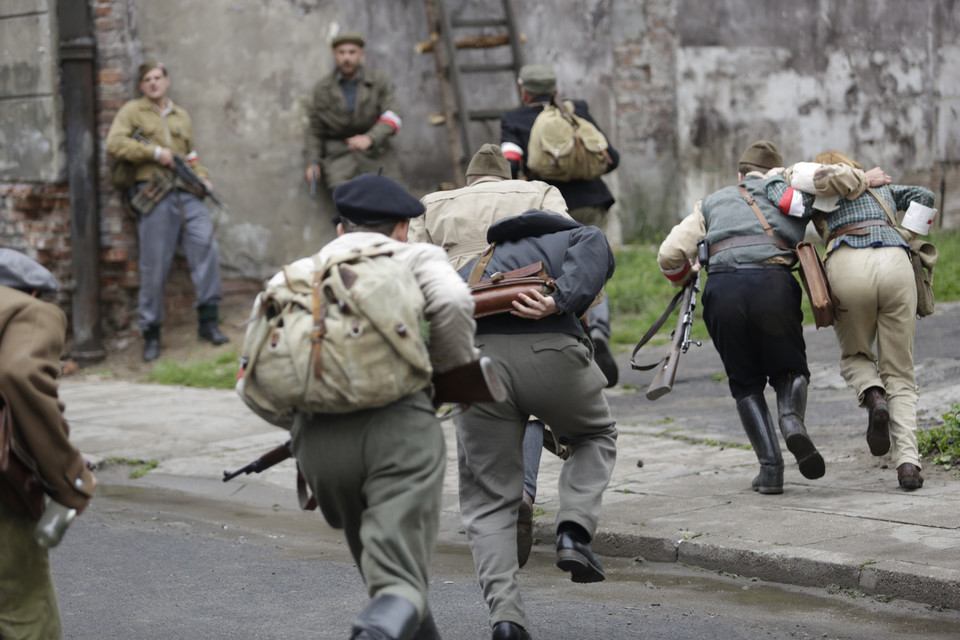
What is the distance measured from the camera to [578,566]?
498 centimetres

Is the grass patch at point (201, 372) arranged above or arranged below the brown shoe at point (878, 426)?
below

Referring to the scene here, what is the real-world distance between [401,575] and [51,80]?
9802 millimetres

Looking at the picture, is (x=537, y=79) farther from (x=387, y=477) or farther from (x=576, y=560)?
(x=387, y=477)

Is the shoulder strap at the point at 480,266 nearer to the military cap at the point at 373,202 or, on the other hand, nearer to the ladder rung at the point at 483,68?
the military cap at the point at 373,202

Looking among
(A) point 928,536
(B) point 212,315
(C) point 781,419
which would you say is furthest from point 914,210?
(B) point 212,315

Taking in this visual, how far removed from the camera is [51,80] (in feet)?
40.5

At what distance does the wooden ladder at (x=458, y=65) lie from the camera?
1317cm

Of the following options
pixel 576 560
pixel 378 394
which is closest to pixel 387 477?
pixel 378 394

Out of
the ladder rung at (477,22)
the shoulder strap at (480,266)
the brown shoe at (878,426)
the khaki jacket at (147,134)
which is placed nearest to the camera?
the shoulder strap at (480,266)

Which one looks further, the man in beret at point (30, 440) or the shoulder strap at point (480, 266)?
the shoulder strap at point (480, 266)

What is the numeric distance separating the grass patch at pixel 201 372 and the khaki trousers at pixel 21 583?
738 centimetres

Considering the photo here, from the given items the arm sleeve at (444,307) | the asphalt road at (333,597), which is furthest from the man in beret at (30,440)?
the asphalt road at (333,597)

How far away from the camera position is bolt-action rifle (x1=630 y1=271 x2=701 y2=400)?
639 centimetres

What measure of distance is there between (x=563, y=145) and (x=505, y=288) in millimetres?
4303
